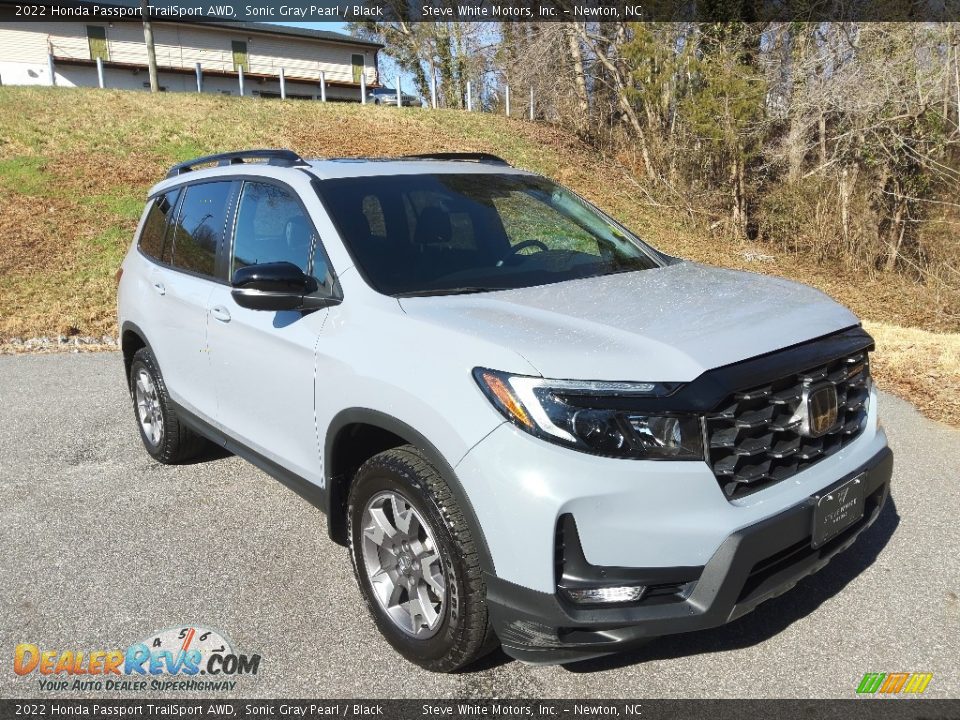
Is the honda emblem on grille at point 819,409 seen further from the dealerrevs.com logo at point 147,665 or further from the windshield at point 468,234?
the dealerrevs.com logo at point 147,665

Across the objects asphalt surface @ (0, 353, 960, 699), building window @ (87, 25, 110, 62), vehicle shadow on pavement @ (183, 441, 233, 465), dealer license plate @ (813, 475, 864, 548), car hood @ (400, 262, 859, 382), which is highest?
building window @ (87, 25, 110, 62)

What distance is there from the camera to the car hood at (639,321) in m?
2.36

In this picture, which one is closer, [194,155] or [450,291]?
[450,291]

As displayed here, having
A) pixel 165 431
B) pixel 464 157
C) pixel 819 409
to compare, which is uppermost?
pixel 464 157

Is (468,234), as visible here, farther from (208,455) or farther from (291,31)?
(291,31)

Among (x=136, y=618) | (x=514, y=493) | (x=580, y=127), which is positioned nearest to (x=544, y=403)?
(x=514, y=493)

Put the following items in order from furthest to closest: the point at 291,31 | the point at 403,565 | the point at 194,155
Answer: the point at 291,31 < the point at 194,155 < the point at 403,565

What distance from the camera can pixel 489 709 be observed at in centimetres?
265

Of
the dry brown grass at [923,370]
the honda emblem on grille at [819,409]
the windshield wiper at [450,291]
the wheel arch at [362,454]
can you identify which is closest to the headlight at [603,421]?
the wheel arch at [362,454]

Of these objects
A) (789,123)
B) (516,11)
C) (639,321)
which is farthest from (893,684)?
(516,11)

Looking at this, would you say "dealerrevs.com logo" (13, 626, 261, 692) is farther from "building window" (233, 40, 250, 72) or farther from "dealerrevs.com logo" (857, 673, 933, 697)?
"building window" (233, 40, 250, 72)

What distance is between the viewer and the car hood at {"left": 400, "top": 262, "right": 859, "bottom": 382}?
7.74 ft

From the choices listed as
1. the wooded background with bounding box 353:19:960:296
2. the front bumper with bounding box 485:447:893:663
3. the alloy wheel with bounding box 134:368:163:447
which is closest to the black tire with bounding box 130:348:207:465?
the alloy wheel with bounding box 134:368:163:447

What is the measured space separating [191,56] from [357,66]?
10020mm
